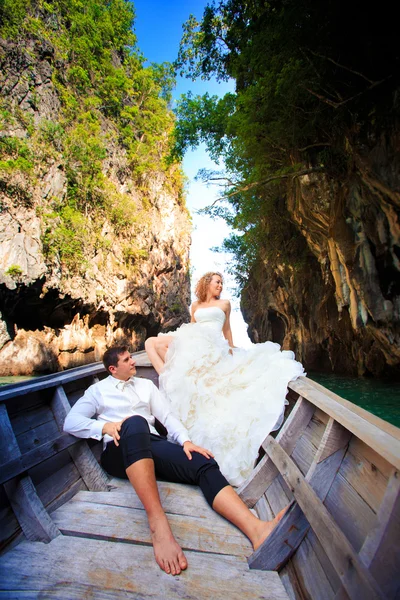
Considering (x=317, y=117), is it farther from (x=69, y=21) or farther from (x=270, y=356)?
(x=69, y=21)

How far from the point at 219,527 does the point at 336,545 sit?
69cm

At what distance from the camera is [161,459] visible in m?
1.74

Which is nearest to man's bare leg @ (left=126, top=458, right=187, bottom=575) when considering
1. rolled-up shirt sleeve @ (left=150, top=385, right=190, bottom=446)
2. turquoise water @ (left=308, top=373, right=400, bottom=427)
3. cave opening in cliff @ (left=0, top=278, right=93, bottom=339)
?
→ rolled-up shirt sleeve @ (left=150, top=385, right=190, bottom=446)

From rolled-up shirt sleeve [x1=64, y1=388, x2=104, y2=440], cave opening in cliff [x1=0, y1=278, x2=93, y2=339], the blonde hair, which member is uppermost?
cave opening in cliff [x1=0, y1=278, x2=93, y2=339]

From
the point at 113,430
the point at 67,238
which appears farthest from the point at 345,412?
the point at 67,238

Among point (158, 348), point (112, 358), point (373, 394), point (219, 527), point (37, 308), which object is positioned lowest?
point (373, 394)

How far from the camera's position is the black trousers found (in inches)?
59.6


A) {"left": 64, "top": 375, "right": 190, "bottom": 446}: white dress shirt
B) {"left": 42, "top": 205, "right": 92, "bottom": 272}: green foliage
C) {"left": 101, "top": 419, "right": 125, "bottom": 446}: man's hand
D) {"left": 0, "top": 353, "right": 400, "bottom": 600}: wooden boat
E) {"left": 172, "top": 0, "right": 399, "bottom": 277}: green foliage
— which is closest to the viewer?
{"left": 0, "top": 353, "right": 400, "bottom": 600}: wooden boat

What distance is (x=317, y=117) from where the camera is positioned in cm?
623

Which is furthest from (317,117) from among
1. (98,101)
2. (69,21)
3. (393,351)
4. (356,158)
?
(69,21)

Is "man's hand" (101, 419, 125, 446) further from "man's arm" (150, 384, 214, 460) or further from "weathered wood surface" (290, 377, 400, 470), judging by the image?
"weathered wood surface" (290, 377, 400, 470)

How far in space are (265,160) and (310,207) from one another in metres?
2.10

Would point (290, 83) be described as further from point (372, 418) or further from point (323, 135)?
point (372, 418)

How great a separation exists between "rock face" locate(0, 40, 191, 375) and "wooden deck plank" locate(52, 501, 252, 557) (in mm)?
11457
